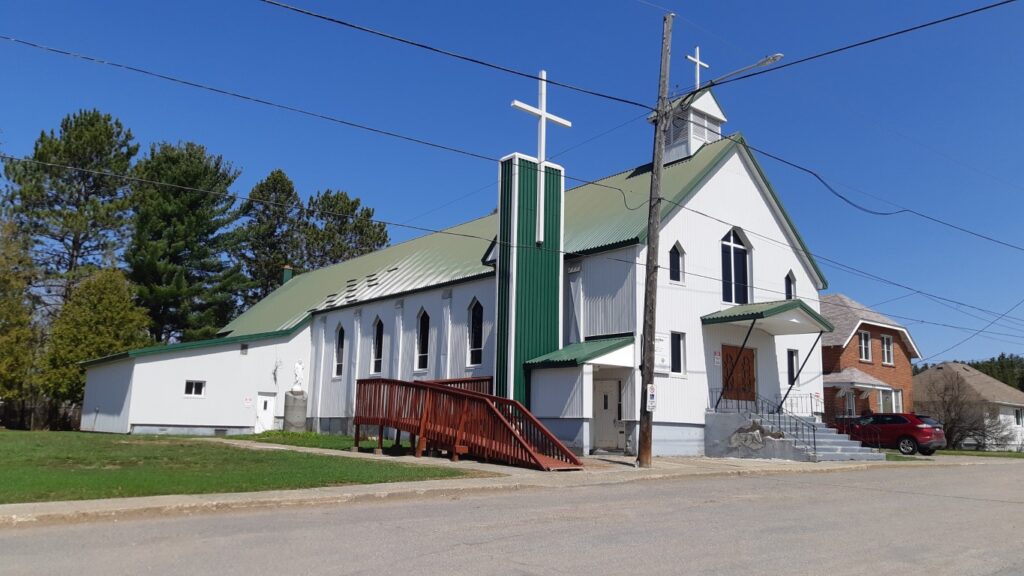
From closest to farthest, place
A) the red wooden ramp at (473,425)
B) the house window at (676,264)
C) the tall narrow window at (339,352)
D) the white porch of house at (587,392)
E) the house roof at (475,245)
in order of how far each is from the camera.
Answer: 1. the red wooden ramp at (473,425)
2. the white porch of house at (587,392)
3. the house window at (676,264)
4. the house roof at (475,245)
5. the tall narrow window at (339,352)

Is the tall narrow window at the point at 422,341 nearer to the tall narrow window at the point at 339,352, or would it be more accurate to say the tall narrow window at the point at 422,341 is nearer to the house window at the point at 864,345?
the tall narrow window at the point at 339,352

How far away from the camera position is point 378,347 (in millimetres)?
34125

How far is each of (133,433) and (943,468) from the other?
28694mm

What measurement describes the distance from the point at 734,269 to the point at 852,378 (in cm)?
1324

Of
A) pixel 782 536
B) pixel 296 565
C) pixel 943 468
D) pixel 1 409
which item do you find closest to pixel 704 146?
pixel 943 468

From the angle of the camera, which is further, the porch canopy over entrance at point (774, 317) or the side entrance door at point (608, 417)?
the side entrance door at point (608, 417)

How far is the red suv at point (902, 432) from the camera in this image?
29.0m

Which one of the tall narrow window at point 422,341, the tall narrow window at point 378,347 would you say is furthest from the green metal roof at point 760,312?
the tall narrow window at point 378,347

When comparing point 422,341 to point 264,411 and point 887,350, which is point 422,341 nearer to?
point 264,411

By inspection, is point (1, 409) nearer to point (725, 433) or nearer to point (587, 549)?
point (725, 433)

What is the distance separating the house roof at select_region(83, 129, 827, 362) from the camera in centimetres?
2555

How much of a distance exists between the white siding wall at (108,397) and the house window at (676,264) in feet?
70.9

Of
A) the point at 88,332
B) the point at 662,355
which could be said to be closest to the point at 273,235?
the point at 88,332

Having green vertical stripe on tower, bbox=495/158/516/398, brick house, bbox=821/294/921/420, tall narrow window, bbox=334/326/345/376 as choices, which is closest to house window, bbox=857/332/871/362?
brick house, bbox=821/294/921/420
